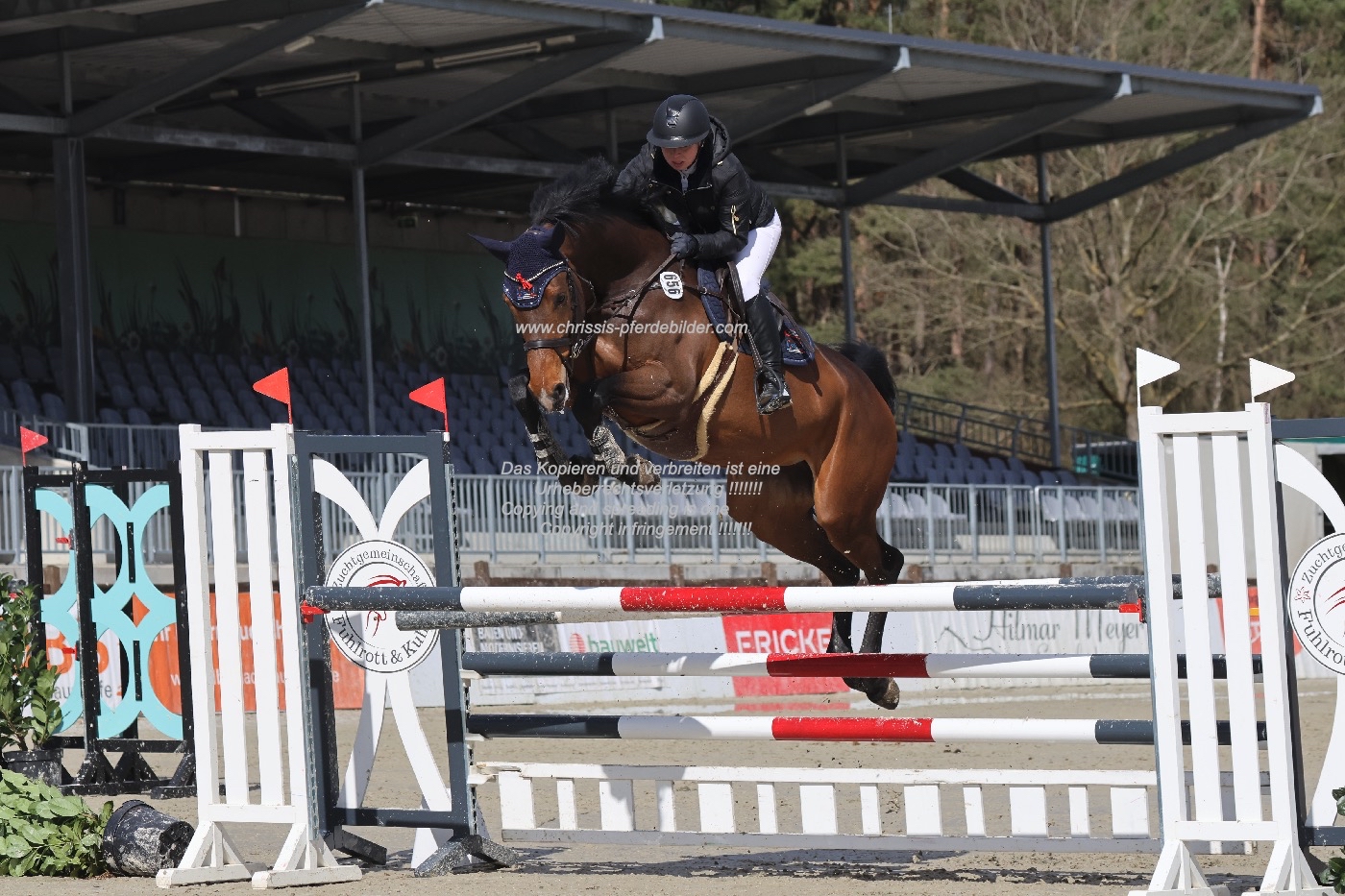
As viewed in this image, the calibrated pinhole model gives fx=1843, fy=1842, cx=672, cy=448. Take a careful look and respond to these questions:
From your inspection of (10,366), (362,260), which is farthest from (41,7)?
(10,366)

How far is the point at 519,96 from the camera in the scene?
15891 mm

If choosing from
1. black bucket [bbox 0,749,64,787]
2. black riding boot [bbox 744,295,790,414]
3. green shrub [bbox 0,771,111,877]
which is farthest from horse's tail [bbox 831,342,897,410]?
black bucket [bbox 0,749,64,787]

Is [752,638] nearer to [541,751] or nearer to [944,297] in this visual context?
[541,751]

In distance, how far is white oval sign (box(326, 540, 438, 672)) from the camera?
218 inches

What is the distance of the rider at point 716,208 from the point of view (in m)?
5.79

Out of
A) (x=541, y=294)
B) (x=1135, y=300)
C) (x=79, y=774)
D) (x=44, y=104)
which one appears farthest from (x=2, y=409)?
(x=1135, y=300)

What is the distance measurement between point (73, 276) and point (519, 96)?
13.2 feet

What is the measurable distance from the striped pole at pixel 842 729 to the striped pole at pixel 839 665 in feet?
0.44

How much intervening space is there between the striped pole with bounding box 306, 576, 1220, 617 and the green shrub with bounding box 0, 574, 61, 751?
92.9 inches

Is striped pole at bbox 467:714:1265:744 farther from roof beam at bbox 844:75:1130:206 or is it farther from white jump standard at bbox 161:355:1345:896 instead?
roof beam at bbox 844:75:1130:206

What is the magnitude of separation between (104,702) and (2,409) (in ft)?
18.4

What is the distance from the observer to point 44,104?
1881 centimetres

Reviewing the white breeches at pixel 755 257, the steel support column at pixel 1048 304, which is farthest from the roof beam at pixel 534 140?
the white breeches at pixel 755 257

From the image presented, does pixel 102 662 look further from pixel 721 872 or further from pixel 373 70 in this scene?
pixel 373 70
